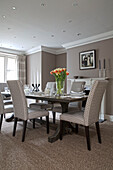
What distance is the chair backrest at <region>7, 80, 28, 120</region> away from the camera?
2.24 meters

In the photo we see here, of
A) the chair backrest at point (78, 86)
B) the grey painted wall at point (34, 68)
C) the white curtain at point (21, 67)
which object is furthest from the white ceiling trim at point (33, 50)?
the chair backrest at point (78, 86)

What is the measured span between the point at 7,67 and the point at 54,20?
3.53m

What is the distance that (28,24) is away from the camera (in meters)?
3.59

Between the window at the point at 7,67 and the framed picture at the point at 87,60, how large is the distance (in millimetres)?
3181

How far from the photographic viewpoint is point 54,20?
3.37 m

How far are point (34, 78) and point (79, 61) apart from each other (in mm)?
2316

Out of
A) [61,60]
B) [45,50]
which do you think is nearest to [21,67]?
[45,50]

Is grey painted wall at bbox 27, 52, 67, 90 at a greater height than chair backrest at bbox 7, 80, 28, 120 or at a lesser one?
greater

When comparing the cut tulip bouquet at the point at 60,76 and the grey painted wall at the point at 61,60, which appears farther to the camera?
the grey painted wall at the point at 61,60

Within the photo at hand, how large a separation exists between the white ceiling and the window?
1.26 m

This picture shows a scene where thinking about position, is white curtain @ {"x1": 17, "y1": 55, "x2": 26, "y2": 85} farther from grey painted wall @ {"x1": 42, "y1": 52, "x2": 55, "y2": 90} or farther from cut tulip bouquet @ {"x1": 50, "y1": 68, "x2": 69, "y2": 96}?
cut tulip bouquet @ {"x1": 50, "y1": 68, "x2": 69, "y2": 96}

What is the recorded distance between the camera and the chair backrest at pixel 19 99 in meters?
2.24

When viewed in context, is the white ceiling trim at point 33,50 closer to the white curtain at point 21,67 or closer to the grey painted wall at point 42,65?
the grey painted wall at point 42,65

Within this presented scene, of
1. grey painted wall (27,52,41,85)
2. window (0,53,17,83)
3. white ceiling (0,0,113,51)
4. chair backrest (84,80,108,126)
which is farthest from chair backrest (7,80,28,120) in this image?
window (0,53,17,83)
